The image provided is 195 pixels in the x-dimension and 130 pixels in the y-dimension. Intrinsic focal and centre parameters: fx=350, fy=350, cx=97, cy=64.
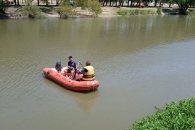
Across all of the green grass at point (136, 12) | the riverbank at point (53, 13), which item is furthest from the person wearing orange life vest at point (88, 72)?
the green grass at point (136, 12)

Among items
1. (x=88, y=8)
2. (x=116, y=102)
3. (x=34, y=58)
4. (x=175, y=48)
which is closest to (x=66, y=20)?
(x=88, y=8)

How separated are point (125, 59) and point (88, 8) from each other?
98.2ft

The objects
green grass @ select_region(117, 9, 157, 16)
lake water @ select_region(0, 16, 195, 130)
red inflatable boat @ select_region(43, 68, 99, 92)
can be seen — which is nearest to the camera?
lake water @ select_region(0, 16, 195, 130)

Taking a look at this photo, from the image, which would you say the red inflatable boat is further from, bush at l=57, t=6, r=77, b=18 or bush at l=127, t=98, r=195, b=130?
bush at l=57, t=6, r=77, b=18

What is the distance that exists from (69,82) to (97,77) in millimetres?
2629

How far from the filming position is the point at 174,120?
398 inches

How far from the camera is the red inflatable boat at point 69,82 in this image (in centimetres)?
1702

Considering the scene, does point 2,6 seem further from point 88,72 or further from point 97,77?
point 88,72

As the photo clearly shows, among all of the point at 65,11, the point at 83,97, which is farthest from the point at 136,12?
the point at 83,97

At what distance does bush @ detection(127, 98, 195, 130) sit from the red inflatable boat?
6.32 meters

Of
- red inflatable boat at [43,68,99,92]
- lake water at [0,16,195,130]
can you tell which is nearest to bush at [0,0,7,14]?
lake water at [0,16,195,130]

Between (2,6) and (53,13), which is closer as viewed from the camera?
(2,6)

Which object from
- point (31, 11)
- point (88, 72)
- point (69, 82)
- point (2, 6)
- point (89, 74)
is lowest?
point (69, 82)

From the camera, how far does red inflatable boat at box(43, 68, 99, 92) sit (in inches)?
670
